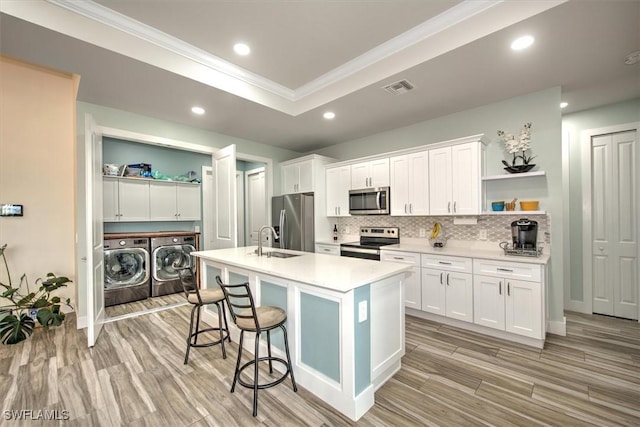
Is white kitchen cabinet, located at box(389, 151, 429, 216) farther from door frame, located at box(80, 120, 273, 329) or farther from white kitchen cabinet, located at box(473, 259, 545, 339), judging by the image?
door frame, located at box(80, 120, 273, 329)

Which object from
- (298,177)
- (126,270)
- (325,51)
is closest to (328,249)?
(298,177)

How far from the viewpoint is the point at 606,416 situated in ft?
5.95

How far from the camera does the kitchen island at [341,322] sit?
5.94ft

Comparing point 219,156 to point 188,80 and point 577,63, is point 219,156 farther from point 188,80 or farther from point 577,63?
point 577,63

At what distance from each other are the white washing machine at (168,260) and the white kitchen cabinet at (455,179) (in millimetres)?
4009

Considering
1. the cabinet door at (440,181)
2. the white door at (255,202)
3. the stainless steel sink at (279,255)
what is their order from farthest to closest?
the white door at (255,202) → the cabinet door at (440,181) → the stainless steel sink at (279,255)

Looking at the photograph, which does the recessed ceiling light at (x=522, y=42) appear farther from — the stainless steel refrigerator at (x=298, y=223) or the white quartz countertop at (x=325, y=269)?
the stainless steel refrigerator at (x=298, y=223)

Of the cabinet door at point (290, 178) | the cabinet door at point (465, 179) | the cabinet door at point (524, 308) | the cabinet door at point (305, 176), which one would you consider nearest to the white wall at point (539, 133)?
the cabinet door at point (465, 179)

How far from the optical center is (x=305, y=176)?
4949 millimetres

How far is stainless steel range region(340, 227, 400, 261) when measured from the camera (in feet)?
13.2

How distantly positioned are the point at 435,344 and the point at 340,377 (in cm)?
146

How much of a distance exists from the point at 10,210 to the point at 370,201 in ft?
15.3

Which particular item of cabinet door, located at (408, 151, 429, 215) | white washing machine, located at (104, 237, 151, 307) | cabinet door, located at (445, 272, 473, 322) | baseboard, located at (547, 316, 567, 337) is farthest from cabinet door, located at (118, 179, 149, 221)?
baseboard, located at (547, 316, 567, 337)

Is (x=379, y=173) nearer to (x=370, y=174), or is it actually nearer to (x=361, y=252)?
(x=370, y=174)
